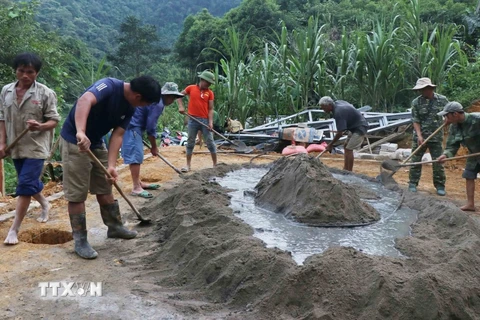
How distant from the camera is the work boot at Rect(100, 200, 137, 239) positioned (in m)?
3.70

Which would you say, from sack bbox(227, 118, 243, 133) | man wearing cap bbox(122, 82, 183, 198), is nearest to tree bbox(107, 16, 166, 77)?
sack bbox(227, 118, 243, 133)

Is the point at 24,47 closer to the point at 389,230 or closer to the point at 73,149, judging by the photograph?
the point at 73,149

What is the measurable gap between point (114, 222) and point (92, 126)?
847 mm

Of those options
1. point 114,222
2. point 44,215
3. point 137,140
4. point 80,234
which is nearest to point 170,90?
point 137,140

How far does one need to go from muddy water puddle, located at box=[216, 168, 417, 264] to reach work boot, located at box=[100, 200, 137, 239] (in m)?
0.94

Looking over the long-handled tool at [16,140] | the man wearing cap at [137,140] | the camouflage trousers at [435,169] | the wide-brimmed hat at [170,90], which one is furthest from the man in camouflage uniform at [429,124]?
the long-handled tool at [16,140]

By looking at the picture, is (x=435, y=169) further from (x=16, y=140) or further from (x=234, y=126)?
(x=234, y=126)

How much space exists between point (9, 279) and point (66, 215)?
148cm

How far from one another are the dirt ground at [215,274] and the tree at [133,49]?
22501 mm

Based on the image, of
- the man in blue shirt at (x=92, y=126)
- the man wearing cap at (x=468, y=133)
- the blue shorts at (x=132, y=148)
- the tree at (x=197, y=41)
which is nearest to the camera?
the man in blue shirt at (x=92, y=126)

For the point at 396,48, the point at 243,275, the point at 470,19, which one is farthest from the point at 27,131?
the point at 470,19

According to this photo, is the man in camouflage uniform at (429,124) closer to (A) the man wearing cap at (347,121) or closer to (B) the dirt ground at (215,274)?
(A) the man wearing cap at (347,121)

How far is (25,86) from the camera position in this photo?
3637mm

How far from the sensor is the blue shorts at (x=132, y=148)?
502 centimetres
